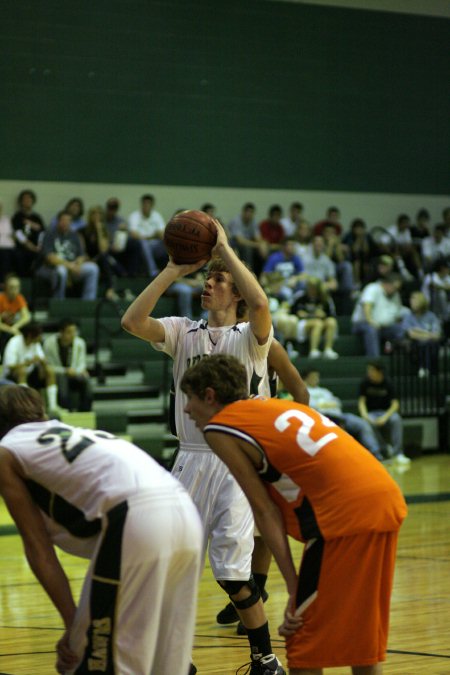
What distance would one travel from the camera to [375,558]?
3.33m

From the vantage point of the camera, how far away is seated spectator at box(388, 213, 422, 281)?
16.8m

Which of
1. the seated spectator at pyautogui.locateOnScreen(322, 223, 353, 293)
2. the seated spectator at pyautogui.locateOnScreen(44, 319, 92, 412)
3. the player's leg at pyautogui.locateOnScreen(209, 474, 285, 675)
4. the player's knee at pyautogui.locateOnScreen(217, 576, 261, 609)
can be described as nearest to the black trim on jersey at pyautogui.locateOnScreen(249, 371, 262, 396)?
the player's leg at pyautogui.locateOnScreen(209, 474, 285, 675)

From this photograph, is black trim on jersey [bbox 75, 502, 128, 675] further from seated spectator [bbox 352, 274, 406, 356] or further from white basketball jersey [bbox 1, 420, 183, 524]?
seated spectator [bbox 352, 274, 406, 356]

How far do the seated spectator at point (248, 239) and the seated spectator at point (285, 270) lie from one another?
33cm

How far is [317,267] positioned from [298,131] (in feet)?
10.8

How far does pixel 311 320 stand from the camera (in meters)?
14.0

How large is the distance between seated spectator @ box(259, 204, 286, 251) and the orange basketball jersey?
1292 centimetres

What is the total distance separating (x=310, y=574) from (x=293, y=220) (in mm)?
13752

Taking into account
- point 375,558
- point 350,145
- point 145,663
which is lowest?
point 145,663

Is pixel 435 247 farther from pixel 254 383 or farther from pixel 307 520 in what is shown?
pixel 307 520

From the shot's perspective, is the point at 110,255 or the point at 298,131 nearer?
the point at 110,255

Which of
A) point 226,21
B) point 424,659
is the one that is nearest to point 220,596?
point 424,659

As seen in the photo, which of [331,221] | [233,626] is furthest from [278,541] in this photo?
[331,221]

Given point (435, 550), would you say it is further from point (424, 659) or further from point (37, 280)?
point (37, 280)
